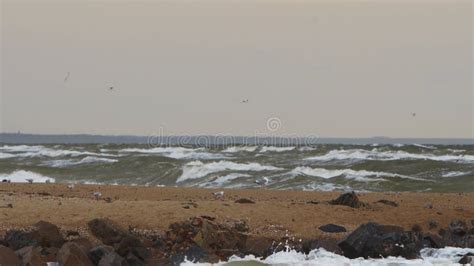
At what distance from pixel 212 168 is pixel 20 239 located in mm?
21798

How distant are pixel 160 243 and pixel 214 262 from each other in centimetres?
101

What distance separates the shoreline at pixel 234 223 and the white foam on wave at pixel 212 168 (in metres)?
15.0

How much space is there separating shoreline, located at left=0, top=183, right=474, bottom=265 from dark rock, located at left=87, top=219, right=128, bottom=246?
27 millimetres

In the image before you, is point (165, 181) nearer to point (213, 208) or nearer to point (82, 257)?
point (213, 208)

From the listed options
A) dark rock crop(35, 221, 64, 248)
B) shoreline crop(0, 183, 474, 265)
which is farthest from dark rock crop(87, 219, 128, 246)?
dark rock crop(35, 221, 64, 248)

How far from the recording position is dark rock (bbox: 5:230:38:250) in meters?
11.7

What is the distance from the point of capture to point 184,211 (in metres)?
14.0

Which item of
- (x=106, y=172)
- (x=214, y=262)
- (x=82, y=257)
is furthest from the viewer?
(x=106, y=172)

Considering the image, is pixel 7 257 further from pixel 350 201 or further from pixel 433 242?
pixel 350 201

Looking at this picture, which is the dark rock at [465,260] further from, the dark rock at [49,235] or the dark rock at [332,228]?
the dark rock at [49,235]

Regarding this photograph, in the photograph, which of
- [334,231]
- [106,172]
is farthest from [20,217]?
[106,172]

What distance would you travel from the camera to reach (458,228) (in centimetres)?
1368

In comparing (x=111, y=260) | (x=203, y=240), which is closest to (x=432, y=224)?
(x=203, y=240)

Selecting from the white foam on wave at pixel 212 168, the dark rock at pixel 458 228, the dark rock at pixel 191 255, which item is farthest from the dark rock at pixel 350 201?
the white foam on wave at pixel 212 168
